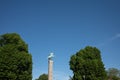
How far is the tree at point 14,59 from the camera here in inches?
1513

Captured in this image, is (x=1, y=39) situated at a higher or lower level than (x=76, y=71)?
higher

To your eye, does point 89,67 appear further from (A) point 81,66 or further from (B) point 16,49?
(B) point 16,49

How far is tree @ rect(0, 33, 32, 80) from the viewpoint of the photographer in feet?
126

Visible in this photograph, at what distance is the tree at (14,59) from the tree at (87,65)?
26.7ft

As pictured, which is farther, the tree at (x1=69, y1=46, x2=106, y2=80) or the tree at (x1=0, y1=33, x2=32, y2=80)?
the tree at (x1=69, y1=46, x2=106, y2=80)

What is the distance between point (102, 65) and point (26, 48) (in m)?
13.3

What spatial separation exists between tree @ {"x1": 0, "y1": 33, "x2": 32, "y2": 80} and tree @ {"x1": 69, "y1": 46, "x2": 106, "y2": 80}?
813 cm

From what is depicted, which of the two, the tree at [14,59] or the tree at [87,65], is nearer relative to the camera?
the tree at [14,59]

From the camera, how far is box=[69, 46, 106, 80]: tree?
142ft

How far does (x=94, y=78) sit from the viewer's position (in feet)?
140

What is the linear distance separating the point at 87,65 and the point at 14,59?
12.3m

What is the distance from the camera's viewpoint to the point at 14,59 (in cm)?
3922

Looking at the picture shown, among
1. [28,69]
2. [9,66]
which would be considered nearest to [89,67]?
[28,69]

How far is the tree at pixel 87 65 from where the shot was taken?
4328 cm
